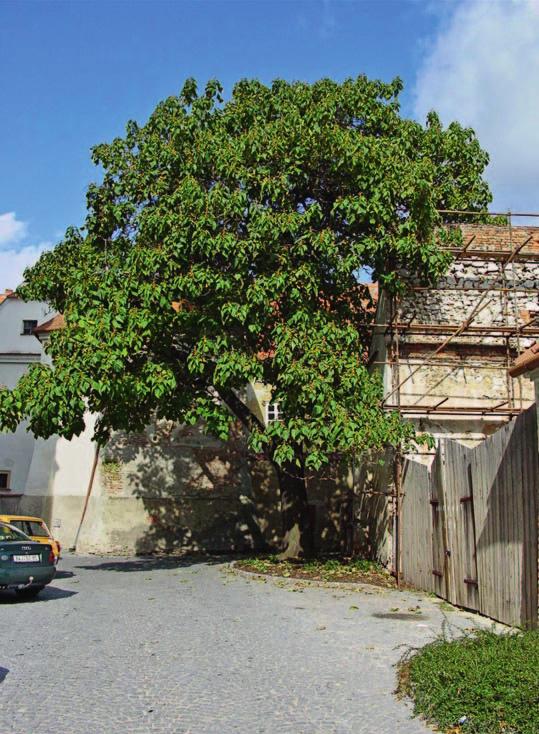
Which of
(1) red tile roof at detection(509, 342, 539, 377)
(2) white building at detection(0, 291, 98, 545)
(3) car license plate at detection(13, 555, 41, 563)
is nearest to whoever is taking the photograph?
(1) red tile roof at detection(509, 342, 539, 377)

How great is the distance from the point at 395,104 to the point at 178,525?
15.3 metres

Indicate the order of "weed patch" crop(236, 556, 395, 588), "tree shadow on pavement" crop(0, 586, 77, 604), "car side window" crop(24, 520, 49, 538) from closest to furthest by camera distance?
"tree shadow on pavement" crop(0, 586, 77, 604) < "weed patch" crop(236, 556, 395, 588) < "car side window" crop(24, 520, 49, 538)

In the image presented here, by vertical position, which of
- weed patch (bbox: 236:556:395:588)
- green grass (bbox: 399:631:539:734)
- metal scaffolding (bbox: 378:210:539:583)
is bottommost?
green grass (bbox: 399:631:539:734)

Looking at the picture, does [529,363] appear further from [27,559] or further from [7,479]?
[7,479]

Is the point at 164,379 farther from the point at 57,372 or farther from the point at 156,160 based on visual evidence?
the point at 156,160

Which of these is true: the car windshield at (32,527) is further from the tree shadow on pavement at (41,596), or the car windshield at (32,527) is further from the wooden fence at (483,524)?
the wooden fence at (483,524)

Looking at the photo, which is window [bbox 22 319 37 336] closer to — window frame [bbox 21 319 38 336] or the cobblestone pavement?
window frame [bbox 21 319 38 336]

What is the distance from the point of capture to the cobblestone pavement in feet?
19.5

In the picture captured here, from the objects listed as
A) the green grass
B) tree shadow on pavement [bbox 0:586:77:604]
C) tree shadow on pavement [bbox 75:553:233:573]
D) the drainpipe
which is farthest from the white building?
the green grass

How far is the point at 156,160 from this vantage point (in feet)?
54.2

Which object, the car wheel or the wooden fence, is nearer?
the wooden fence

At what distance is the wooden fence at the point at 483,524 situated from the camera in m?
9.03

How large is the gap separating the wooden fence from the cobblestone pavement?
593mm

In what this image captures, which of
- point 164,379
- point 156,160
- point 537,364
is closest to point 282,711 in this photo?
point 537,364
